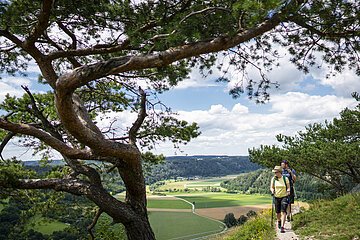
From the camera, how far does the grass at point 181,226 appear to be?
51.7m

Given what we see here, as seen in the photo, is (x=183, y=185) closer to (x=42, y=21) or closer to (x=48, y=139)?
(x=48, y=139)

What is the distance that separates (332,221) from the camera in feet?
22.9

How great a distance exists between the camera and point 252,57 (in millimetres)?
5082

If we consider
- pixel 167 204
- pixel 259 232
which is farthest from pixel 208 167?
pixel 259 232

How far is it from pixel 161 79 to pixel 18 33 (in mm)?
2473

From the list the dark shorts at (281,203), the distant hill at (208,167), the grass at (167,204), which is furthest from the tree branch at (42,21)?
the distant hill at (208,167)

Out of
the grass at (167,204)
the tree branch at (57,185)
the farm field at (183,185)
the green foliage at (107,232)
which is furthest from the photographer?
the farm field at (183,185)

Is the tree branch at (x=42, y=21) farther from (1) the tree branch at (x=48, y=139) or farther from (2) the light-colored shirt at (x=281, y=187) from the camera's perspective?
(2) the light-colored shirt at (x=281, y=187)

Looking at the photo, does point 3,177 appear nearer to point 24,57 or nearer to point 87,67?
point 24,57

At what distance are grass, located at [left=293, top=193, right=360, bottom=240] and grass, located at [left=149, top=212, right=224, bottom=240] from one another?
43729 mm

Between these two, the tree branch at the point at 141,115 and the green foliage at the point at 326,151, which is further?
the green foliage at the point at 326,151

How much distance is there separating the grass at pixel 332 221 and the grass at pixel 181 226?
43.7 m

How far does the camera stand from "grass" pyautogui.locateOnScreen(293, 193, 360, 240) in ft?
19.7

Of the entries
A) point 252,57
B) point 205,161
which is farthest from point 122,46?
point 205,161
